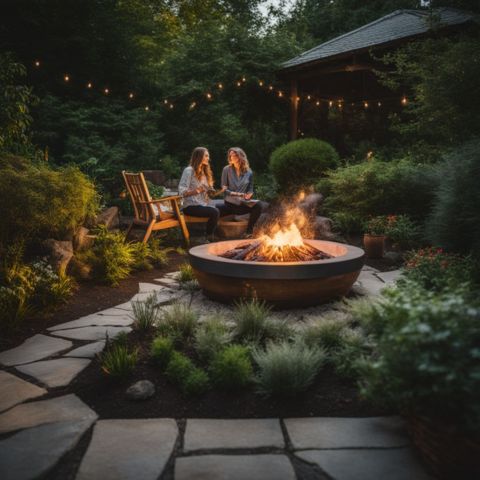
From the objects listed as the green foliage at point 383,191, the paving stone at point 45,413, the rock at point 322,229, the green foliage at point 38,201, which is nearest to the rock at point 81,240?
the green foliage at point 38,201

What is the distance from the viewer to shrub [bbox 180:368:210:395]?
251 cm

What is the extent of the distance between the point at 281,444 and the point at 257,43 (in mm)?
13482

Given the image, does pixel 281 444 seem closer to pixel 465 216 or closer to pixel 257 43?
pixel 465 216

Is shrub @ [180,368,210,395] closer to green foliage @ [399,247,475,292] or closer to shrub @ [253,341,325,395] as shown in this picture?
shrub @ [253,341,325,395]

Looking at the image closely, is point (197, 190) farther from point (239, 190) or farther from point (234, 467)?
point (234, 467)

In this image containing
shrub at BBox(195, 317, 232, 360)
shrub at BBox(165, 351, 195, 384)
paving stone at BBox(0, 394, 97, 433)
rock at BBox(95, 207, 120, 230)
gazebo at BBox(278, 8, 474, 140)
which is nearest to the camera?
paving stone at BBox(0, 394, 97, 433)

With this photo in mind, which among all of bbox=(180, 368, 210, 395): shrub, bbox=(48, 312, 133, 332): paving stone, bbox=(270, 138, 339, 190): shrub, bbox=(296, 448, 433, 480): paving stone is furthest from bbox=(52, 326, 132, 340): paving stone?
bbox=(270, 138, 339, 190): shrub

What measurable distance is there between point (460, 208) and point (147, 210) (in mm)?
3863

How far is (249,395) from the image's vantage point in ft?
8.32

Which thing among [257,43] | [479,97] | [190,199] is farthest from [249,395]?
[257,43]

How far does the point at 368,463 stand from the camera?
6.46ft

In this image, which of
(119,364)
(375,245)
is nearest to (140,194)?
(375,245)

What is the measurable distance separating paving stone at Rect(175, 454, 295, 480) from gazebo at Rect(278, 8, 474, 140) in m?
8.65

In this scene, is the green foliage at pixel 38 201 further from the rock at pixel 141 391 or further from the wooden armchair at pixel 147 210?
the rock at pixel 141 391
